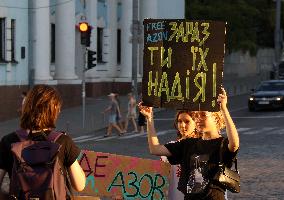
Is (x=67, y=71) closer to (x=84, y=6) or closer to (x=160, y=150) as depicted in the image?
(x=84, y=6)

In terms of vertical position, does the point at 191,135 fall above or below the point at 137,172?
above

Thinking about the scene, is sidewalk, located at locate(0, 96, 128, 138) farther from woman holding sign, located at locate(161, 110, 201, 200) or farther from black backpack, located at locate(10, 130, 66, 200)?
black backpack, located at locate(10, 130, 66, 200)

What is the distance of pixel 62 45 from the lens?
40.2 metres

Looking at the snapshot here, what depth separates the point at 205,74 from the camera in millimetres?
6500

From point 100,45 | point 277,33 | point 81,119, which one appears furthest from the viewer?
point 277,33

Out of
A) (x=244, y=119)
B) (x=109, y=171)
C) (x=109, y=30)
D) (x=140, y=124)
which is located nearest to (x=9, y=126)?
(x=140, y=124)

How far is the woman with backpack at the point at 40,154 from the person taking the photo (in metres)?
5.04

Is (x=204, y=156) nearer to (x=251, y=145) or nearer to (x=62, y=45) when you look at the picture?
(x=251, y=145)

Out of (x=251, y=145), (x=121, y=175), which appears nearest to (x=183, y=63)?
(x=121, y=175)

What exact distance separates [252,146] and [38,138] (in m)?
17.2

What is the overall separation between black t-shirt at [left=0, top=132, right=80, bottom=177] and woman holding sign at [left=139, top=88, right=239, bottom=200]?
3.98 ft

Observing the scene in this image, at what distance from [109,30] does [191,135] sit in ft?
139

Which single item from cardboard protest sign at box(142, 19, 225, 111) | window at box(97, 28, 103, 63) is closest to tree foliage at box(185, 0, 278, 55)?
window at box(97, 28, 103, 63)

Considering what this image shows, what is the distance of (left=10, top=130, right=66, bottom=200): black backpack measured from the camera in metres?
5.03
